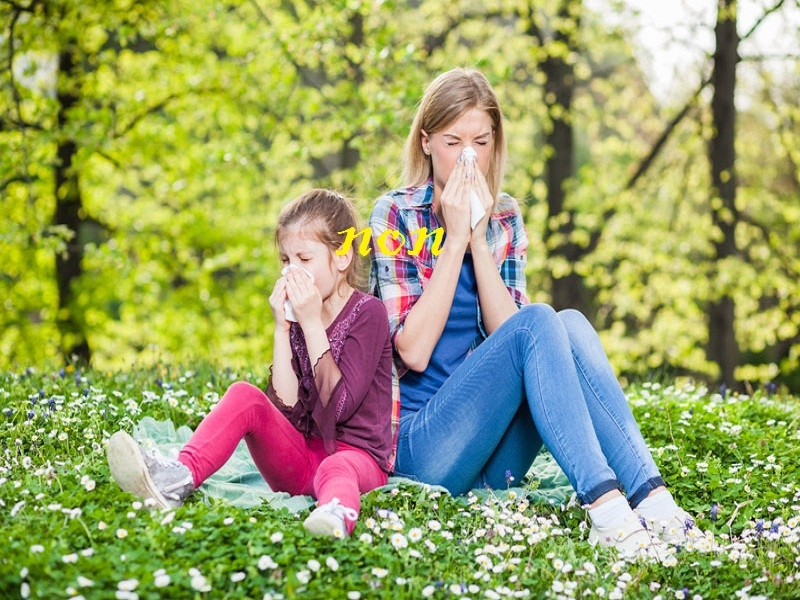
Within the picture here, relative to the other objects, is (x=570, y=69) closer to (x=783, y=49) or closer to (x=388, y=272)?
(x=783, y=49)

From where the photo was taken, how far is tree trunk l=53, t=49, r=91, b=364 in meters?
10.6

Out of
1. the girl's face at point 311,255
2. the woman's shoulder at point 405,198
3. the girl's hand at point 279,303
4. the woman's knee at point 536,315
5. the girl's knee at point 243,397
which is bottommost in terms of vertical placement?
the girl's knee at point 243,397

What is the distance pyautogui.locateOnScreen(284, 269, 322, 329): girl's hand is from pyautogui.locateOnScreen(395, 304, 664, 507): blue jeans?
1.97 ft

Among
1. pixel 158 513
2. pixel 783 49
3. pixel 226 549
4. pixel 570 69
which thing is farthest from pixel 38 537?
pixel 783 49

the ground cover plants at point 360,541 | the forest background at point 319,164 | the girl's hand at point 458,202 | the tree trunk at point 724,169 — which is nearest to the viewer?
the ground cover plants at point 360,541

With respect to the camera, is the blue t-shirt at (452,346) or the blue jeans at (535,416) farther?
the blue t-shirt at (452,346)

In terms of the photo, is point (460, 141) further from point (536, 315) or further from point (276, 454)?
point (276, 454)

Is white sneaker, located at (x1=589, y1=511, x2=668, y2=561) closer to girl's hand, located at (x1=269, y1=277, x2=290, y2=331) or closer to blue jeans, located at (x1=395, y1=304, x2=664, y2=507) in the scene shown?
blue jeans, located at (x1=395, y1=304, x2=664, y2=507)

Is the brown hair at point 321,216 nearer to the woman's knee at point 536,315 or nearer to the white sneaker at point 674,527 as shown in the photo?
the woman's knee at point 536,315

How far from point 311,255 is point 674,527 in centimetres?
160

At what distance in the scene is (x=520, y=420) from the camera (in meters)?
3.43

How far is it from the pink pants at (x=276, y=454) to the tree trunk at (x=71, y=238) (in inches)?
321

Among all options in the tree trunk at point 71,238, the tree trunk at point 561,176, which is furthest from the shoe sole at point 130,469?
the tree trunk at point 561,176

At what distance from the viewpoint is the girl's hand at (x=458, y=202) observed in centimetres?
349
